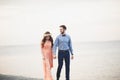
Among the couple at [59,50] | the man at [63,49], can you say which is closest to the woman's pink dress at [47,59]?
the couple at [59,50]

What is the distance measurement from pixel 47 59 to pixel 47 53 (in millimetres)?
97

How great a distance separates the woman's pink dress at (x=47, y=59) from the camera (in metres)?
5.11

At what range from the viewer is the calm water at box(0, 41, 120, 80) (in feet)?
16.3

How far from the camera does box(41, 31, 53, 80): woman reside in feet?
16.7

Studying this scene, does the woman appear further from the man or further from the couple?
the man

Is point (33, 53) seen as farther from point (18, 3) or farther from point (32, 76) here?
point (18, 3)

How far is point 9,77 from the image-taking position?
534 centimetres

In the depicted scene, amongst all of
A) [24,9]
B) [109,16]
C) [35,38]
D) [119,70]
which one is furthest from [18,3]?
[119,70]

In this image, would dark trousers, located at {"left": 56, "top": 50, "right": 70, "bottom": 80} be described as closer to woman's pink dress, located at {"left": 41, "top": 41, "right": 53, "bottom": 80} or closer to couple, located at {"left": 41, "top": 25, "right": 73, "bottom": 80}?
couple, located at {"left": 41, "top": 25, "right": 73, "bottom": 80}

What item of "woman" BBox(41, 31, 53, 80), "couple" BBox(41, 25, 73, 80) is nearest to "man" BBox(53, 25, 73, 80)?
"couple" BBox(41, 25, 73, 80)

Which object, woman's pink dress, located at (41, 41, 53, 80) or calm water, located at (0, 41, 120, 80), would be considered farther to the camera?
woman's pink dress, located at (41, 41, 53, 80)

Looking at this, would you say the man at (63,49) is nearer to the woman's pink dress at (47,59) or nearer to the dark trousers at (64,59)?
the dark trousers at (64,59)

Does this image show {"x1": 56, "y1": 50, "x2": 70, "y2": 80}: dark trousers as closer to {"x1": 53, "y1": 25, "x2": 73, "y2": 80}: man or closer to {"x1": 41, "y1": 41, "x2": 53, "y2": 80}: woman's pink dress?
{"x1": 53, "y1": 25, "x2": 73, "y2": 80}: man

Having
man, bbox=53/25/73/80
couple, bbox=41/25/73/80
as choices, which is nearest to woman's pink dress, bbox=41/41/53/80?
couple, bbox=41/25/73/80
